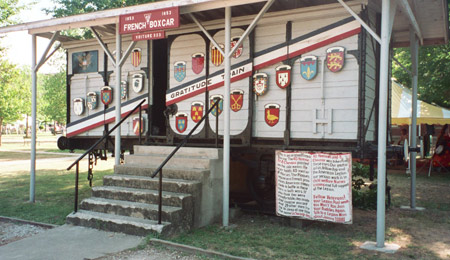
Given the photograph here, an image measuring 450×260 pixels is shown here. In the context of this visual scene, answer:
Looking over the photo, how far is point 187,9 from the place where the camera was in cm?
655

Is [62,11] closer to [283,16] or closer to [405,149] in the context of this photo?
[283,16]

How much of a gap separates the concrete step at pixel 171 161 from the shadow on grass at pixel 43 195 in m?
1.64

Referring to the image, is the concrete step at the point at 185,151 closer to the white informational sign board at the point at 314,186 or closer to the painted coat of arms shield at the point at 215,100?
the painted coat of arms shield at the point at 215,100

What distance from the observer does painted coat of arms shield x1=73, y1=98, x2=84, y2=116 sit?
30.5 ft

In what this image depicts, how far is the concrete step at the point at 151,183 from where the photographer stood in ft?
20.0

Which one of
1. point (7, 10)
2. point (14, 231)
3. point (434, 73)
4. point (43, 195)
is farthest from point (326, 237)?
point (7, 10)

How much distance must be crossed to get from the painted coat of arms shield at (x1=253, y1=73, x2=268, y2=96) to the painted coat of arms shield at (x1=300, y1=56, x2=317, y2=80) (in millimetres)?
703

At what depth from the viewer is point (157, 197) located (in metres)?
6.16

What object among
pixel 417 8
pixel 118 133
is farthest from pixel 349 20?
pixel 118 133

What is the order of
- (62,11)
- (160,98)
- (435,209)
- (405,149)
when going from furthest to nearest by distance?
(62,11) < (160,98) < (435,209) < (405,149)

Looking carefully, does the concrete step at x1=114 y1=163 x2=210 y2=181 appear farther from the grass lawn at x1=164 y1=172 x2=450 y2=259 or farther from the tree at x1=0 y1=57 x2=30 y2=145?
the tree at x1=0 y1=57 x2=30 y2=145

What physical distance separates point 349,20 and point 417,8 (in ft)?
5.75

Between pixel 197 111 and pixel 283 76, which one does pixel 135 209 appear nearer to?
pixel 197 111

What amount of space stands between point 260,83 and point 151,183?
2.64 m
